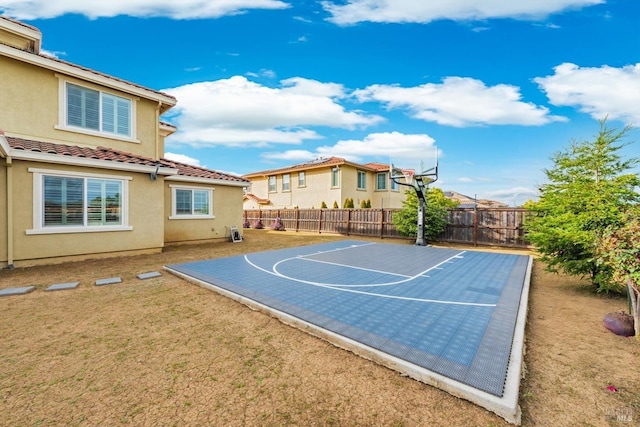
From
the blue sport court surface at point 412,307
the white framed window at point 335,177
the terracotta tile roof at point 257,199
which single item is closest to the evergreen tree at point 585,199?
the blue sport court surface at point 412,307

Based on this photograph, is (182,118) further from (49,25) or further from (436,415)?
(436,415)

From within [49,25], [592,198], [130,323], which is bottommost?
[130,323]

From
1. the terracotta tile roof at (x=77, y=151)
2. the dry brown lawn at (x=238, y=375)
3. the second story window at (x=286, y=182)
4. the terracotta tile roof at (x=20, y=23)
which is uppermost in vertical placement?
the terracotta tile roof at (x=20, y=23)

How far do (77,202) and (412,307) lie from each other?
10614 mm

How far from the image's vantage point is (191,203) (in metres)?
13.5

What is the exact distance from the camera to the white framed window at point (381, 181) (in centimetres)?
2696

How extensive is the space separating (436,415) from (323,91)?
56.2 feet

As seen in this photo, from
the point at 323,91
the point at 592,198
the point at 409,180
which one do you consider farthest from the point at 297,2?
the point at 592,198

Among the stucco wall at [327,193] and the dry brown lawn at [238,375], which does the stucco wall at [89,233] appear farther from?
the stucco wall at [327,193]

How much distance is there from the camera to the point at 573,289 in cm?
665

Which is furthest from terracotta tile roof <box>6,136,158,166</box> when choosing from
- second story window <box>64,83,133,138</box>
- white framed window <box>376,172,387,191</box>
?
white framed window <box>376,172,387,191</box>

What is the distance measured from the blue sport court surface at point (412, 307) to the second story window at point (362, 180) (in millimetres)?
16931

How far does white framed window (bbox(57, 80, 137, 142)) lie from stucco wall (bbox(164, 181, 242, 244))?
278 centimetres

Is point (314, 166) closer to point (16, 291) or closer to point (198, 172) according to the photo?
point (198, 172)
